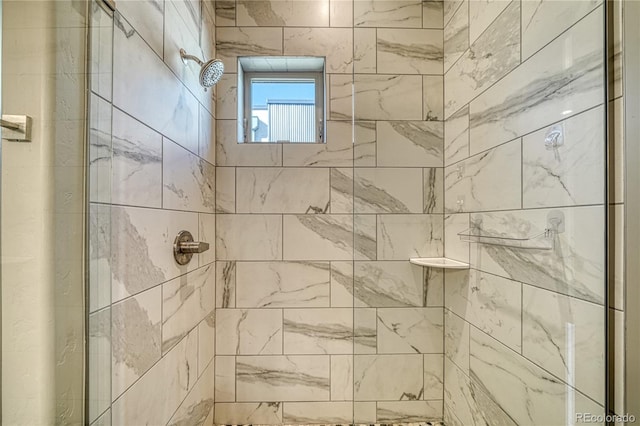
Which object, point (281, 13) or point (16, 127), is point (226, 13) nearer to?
point (281, 13)

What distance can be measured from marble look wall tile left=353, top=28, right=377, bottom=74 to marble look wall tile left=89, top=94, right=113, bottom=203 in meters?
1.24

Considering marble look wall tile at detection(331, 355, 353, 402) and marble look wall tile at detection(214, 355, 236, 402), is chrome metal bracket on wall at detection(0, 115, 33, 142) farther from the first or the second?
marble look wall tile at detection(331, 355, 353, 402)

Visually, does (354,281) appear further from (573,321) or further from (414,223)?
(573,321)

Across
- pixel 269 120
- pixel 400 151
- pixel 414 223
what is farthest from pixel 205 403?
pixel 400 151

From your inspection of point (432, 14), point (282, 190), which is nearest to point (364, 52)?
point (432, 14)

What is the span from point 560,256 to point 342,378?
117 centimetres

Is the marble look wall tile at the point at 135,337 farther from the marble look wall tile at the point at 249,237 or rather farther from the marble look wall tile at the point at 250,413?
the marble look wall tile at the point at 250,413

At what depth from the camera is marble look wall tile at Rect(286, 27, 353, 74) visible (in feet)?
5.01

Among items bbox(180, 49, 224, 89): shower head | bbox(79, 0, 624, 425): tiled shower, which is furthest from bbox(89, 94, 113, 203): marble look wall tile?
bbox(180, 49, 224, 89): shower head

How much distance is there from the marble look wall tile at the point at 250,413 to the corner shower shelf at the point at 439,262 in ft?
3.42

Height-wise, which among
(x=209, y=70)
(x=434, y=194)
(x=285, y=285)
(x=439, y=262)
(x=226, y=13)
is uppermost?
(x=226, y=13)

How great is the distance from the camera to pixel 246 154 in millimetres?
1521

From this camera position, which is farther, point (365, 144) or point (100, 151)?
point (365, 144)

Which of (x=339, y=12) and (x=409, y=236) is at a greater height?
(x=339, y=12)
